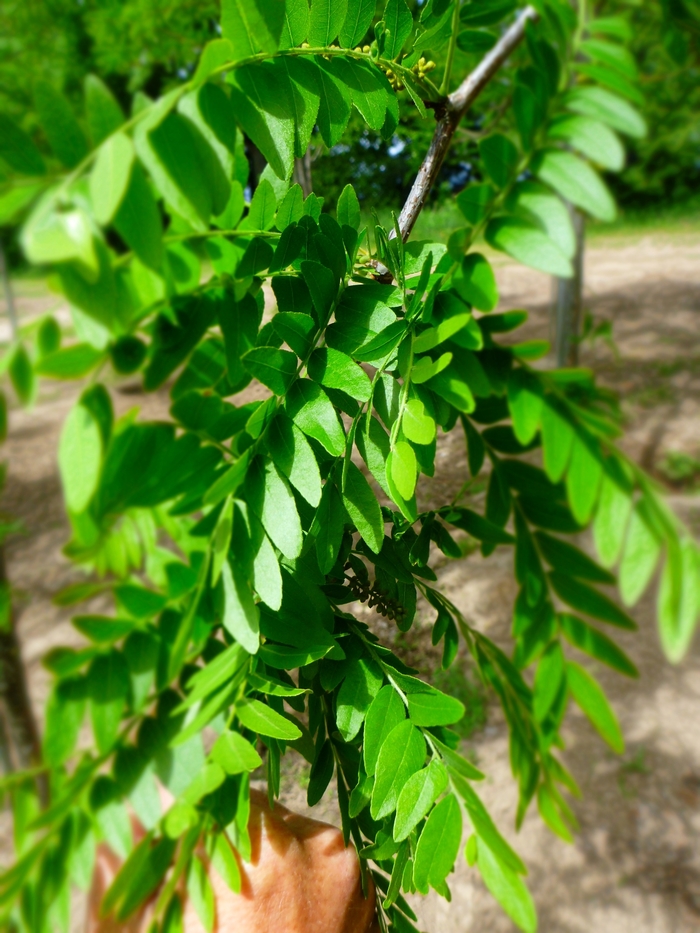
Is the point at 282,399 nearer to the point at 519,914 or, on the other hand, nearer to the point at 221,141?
the point at 221,141

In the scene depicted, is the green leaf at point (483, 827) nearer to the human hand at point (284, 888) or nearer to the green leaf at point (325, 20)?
the human hand at point (284, 888)

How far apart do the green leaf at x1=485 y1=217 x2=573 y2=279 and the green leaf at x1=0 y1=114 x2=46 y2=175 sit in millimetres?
141

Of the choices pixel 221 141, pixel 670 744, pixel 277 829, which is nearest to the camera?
pixel 221 141

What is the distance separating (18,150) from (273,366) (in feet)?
0.35

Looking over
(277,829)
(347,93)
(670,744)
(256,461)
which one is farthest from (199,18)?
(670,744)

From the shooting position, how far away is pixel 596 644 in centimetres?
26

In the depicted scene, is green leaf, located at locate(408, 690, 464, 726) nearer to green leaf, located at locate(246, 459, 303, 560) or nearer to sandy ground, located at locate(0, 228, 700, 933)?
green leaf, located at locate(246, 459, 303, 560)

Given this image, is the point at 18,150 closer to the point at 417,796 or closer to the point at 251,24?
the point at 251,24

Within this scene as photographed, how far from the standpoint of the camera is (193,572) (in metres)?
0.25

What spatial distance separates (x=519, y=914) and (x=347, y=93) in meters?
0.38

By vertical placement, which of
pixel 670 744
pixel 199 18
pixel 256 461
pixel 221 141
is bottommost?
pixel 670 744

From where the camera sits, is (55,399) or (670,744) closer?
(55,399)

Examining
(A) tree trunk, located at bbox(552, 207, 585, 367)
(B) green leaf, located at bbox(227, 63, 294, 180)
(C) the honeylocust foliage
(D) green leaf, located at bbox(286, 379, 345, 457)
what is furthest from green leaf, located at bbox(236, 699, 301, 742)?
(A) tree trunk, located at bbox(552, 207, 585, 367)

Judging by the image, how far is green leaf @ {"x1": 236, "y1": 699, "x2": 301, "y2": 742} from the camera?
0.73 feet
